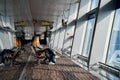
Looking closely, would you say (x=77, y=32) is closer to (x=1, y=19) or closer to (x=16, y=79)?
(x=1, y=19)

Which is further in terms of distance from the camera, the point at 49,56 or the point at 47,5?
the point at 47,5

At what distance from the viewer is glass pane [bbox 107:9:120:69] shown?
24.8ft

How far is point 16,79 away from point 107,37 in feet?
12.7

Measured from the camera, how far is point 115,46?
25.4 feet

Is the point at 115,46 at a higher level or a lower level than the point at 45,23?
lower

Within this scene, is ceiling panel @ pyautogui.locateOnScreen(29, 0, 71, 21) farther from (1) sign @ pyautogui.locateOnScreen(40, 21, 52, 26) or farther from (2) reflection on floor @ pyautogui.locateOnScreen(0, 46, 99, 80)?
(2) reflection on floor @ pyautogui.locateOnScreen(0, 46, 99, 80)

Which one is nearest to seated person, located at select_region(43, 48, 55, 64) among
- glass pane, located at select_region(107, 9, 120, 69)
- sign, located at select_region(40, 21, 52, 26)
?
glass pane, located at select_region(107, 9, 120, 69)

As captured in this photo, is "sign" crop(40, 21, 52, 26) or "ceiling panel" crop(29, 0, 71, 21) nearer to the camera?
"ceiling panel" crop(29, 0, 71, 21)

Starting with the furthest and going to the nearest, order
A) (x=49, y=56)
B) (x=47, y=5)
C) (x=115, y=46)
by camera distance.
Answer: (x=47, y=5) < (x=49, y=56) < (x=115, y=46)

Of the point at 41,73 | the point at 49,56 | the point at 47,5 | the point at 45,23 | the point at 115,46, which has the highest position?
the point at 47,5

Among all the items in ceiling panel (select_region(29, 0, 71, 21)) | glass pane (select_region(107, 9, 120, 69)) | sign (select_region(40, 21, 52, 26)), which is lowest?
glass pane (select_region(107, 9, 120, 69))

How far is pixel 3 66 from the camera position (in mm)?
6938

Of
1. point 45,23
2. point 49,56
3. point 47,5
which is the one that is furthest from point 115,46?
point 45,23

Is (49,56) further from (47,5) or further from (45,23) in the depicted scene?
(45,23)
